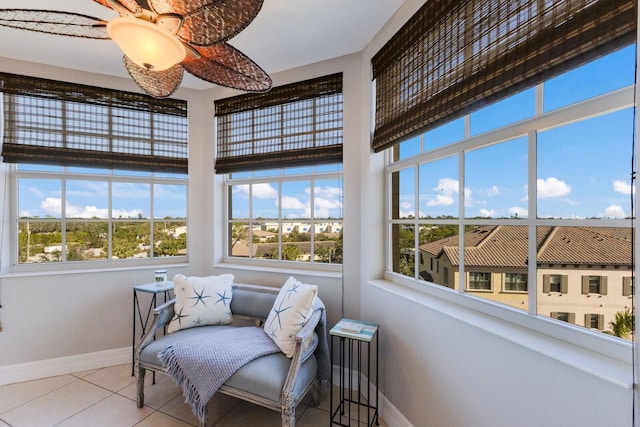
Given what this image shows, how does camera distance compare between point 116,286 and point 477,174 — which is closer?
point 477,174

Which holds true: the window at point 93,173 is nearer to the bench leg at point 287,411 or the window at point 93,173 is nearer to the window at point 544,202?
the bench leg at point 287,411

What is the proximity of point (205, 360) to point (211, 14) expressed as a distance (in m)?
1.70

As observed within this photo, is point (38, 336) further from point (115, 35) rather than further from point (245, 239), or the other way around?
point (115, 35)

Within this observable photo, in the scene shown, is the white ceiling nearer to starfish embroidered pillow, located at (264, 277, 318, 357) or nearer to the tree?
starfish embroidered pillow, located at (264, 277, 318, 357)

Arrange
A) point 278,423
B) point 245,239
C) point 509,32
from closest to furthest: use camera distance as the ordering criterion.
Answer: point 509,32 → point 278,423 → point 245,239

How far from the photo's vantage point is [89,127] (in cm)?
253

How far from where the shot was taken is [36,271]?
2.42 meters

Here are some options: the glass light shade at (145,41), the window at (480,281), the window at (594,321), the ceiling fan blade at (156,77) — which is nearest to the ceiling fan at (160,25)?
the glass light shade at (145,41)

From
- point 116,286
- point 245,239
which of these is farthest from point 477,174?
point 116,286

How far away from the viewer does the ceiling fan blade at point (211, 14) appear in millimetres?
978

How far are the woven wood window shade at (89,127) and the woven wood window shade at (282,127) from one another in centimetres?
48

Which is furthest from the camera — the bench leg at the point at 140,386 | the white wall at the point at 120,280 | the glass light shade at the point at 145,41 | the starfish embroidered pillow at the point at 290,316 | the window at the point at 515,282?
the white wall at the point at 120,280

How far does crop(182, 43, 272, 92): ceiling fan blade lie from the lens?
1.30 m

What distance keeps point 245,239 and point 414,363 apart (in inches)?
72.4
